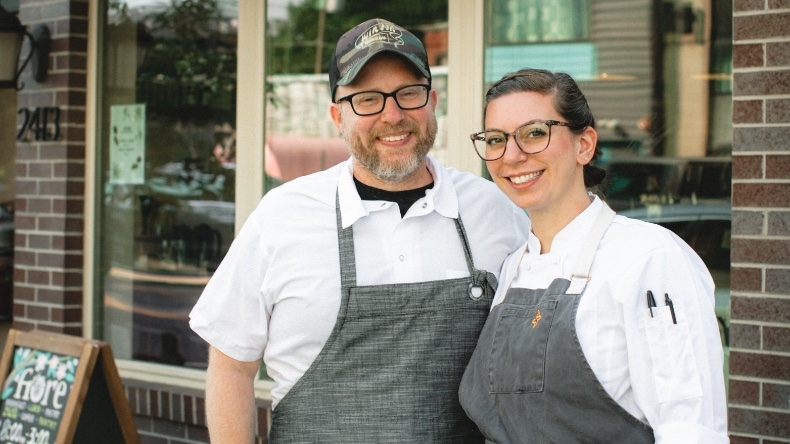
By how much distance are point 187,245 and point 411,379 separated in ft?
9.35

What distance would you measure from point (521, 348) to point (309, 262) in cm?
61

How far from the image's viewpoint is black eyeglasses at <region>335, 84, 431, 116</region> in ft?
7.41

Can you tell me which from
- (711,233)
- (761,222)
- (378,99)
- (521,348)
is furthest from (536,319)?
(711,233)

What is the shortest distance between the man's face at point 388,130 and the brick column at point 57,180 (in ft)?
9.45

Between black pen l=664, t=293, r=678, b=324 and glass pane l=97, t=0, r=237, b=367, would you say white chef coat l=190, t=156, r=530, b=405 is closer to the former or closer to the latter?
black pen l=664, t=293, r=678, b=324

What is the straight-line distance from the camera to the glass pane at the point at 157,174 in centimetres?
470

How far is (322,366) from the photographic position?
7.19ft

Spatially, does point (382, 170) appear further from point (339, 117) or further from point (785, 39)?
point (785, 39)

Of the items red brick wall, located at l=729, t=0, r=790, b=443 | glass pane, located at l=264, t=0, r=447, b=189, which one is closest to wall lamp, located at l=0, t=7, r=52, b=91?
glass pane, located at l=264, t=0, r=447, b=189

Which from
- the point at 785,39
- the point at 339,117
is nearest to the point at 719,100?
the point at 785,39

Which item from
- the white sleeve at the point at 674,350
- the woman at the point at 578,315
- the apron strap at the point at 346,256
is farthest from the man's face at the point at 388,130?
the white sleeve at the point at 674,350

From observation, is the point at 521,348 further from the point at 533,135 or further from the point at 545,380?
the point at 533,135

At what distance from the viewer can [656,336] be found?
5.47 feet

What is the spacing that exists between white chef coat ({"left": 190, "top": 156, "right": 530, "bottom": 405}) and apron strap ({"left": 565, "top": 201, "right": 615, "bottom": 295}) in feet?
1.46
